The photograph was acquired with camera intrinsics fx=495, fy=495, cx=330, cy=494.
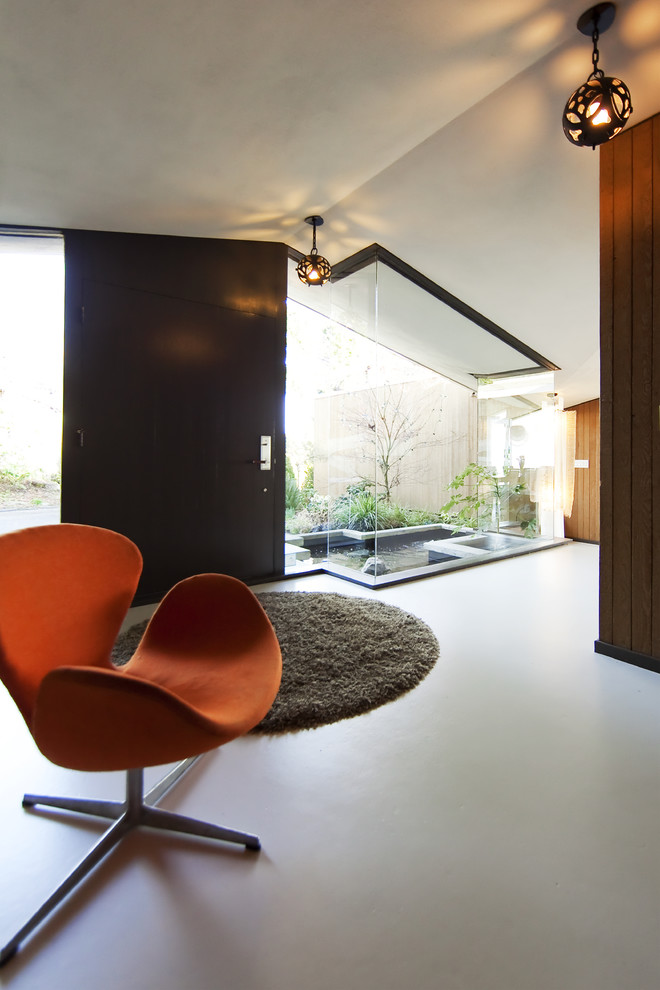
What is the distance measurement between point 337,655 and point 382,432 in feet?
6.77

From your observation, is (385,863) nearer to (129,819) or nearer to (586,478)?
(129,819)

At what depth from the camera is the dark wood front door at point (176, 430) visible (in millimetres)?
3201

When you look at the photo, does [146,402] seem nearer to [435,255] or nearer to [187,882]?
[435,255]

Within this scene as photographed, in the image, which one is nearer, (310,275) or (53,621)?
(53,621)

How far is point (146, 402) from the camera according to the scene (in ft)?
11.1

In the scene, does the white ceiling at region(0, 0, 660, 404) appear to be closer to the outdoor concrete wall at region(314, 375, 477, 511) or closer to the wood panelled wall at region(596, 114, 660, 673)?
the wood panelled wall at region(596, 114, 660, 673)

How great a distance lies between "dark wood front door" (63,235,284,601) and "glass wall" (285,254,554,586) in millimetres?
351

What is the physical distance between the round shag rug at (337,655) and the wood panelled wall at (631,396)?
1.02 metres

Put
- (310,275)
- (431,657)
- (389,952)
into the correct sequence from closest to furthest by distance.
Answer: (389,952), (431,657), (310,275)

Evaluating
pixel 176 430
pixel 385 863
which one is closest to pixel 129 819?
pixel 385 863

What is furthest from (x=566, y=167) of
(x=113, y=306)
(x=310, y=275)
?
(x=113, y=306)

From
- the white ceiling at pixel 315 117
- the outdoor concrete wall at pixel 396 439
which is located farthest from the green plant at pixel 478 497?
the white ceiling at pixel 315 117

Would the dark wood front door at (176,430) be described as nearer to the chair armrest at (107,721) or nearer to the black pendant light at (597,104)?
the chair armrest at (107,721)

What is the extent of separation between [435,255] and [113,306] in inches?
98.6
